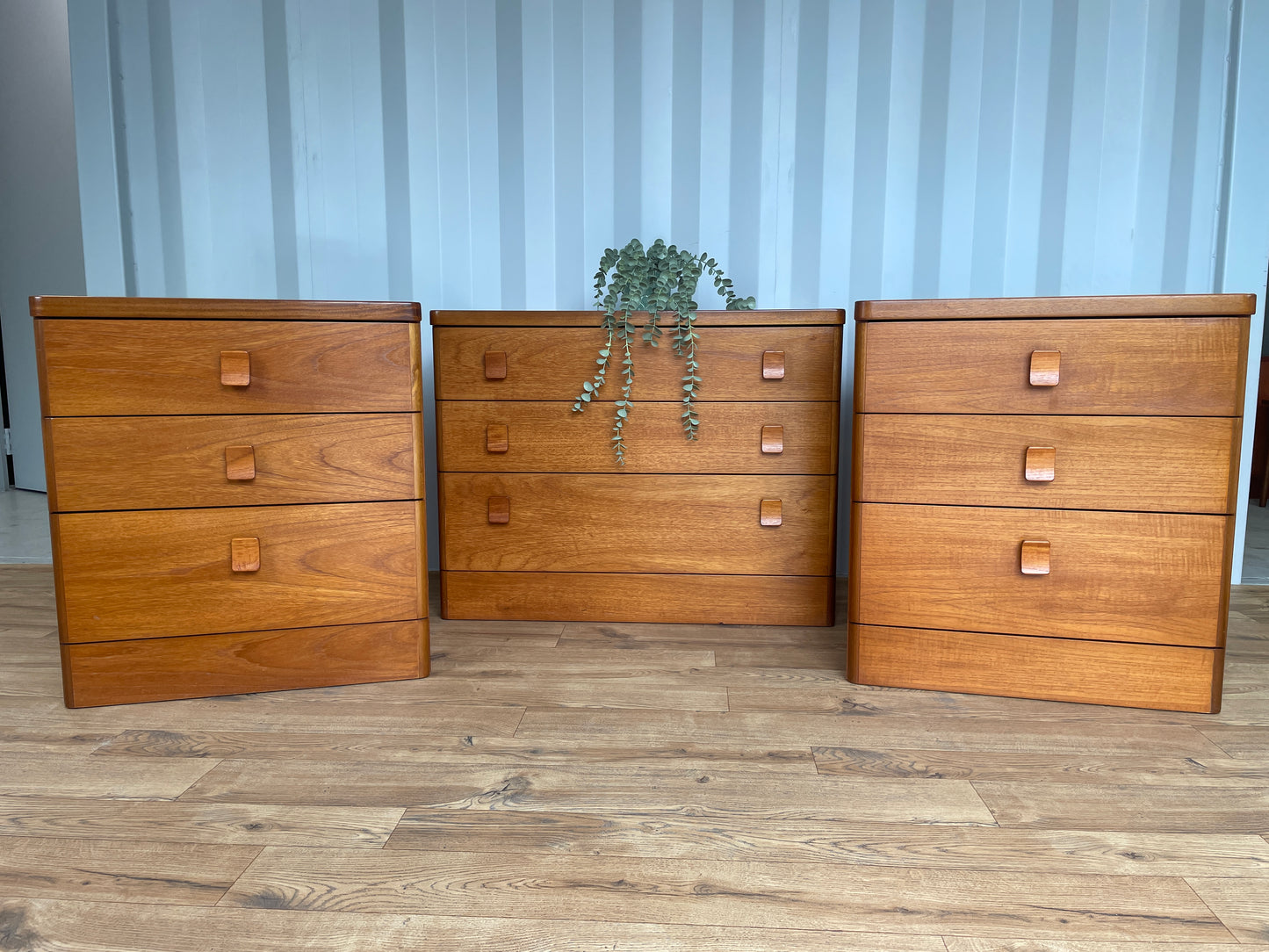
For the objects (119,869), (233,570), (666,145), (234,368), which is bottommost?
(119,869)

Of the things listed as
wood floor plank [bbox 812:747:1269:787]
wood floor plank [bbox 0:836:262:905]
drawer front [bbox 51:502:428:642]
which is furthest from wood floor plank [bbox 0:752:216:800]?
wood floor plank [bbox 812:747:1269:787]

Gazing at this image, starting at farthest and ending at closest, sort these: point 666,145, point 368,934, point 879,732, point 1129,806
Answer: point 666,145 → point 879,732 → point 1129,806 → point 368,934

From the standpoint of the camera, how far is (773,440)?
170cm

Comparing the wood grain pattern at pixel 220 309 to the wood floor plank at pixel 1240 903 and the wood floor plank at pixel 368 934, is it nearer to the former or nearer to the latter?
the wood floor plank at pixel 368 934

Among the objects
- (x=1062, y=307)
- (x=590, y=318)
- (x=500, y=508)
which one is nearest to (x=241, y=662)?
(x=500, y=508)

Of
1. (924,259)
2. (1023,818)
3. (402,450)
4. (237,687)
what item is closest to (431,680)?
(237,687)

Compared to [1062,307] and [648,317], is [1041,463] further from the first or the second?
[648,317]

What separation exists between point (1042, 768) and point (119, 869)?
47.7 inches

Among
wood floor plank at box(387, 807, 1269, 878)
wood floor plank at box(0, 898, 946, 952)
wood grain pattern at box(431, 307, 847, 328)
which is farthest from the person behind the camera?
wood grain pattern at box(431, 307, 847, 328)

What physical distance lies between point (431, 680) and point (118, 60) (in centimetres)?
199

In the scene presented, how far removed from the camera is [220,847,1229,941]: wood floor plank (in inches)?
31.0

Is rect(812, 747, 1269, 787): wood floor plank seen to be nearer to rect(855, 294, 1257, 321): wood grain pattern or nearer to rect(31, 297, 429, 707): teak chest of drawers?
rect(855, 294, 1257, 321): wood grain pattern

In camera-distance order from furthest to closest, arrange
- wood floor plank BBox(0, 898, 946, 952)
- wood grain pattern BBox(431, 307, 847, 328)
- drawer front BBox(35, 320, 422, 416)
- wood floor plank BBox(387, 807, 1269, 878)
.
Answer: wood grain pattern BBox(431, 307, 847, 328) → drawer front BBox(35, 320, 422, 416) → wood floor plank BBox(387, 807, 1269, 878) → wood floor plank BBox(0, 898, 946, 952)

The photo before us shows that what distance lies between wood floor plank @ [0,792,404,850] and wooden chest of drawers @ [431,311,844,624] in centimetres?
84
